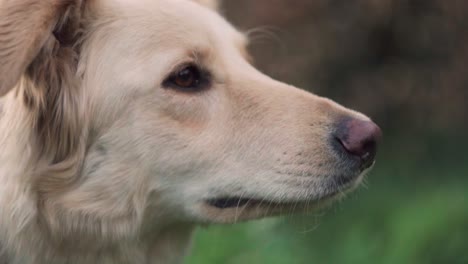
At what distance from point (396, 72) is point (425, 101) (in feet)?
1.31

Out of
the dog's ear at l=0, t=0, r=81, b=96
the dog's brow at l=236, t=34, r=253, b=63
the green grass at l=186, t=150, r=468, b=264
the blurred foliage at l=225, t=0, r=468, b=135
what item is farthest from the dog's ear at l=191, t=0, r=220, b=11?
the blurred foliage at l=225, t=0, r=468, b=135

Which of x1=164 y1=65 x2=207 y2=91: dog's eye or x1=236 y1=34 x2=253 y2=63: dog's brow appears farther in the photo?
x1=236 y1=34 x2=253 y2=63: dog's brow

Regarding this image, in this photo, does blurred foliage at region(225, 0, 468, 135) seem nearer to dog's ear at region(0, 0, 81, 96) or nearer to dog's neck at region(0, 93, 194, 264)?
dog's neck at region(0, 93, 194, 264)

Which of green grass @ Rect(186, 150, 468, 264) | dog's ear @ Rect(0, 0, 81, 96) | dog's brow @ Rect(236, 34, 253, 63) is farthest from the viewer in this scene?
green grass @ Rect(186, 150, 468, 264)

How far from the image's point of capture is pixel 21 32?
122 inches

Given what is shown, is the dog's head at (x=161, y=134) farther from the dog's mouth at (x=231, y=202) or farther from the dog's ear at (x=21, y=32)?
the dog's ear at (x=21, y=32)

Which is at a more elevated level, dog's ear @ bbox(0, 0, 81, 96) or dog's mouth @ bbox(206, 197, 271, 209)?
dog's ear @ bbox(0, 0, 81, 96)

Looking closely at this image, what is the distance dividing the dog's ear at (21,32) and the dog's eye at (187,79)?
1.70ft

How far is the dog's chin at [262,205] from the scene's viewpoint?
3.42 m

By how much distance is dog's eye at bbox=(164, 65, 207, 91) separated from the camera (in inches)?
136

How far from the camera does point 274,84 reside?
3639 mm

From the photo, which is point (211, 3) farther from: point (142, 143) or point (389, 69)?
point (389, 69)

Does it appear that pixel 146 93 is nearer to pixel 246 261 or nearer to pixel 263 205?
pixel 263 205

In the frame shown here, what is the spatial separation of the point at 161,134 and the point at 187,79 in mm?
260
